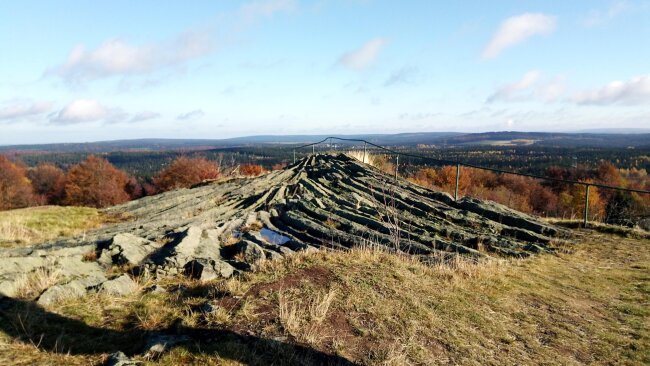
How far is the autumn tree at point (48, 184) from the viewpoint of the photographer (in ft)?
199

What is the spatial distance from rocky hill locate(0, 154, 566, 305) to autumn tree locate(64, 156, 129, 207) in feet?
122

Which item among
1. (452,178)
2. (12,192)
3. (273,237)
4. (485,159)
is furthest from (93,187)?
(485,159)

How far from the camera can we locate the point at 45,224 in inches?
564

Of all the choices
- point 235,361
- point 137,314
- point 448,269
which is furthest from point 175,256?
point 448,269

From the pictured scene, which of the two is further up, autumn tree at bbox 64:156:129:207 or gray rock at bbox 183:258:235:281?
gray rock at bbox 183:258:235:281

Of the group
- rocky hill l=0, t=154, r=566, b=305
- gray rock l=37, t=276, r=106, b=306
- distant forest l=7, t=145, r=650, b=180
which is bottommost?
distant forest l=7, t=145, r=650, b=180

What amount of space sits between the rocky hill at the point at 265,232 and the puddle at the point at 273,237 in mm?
32

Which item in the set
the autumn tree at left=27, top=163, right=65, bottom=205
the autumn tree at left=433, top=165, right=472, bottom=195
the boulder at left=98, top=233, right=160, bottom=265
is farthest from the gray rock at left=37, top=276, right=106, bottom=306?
the autumn tree at left=433, top=165, right=472, bottom=195

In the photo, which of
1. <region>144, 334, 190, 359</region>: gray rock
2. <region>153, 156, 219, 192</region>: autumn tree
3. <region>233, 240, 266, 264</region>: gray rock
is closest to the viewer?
<region>144, 334, 190, 359</region>: gray rock

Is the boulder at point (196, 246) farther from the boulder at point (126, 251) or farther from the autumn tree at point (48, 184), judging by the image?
the autumn tree at point (48, 184)

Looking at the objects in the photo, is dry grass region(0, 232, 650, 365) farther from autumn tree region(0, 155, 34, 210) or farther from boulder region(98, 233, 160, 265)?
autumn tree region(0, 155, 34, 210)

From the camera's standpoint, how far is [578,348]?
5242 mm

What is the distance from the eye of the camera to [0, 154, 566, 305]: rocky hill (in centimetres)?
714

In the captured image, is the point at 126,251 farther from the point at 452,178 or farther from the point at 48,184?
the point at 48,184
